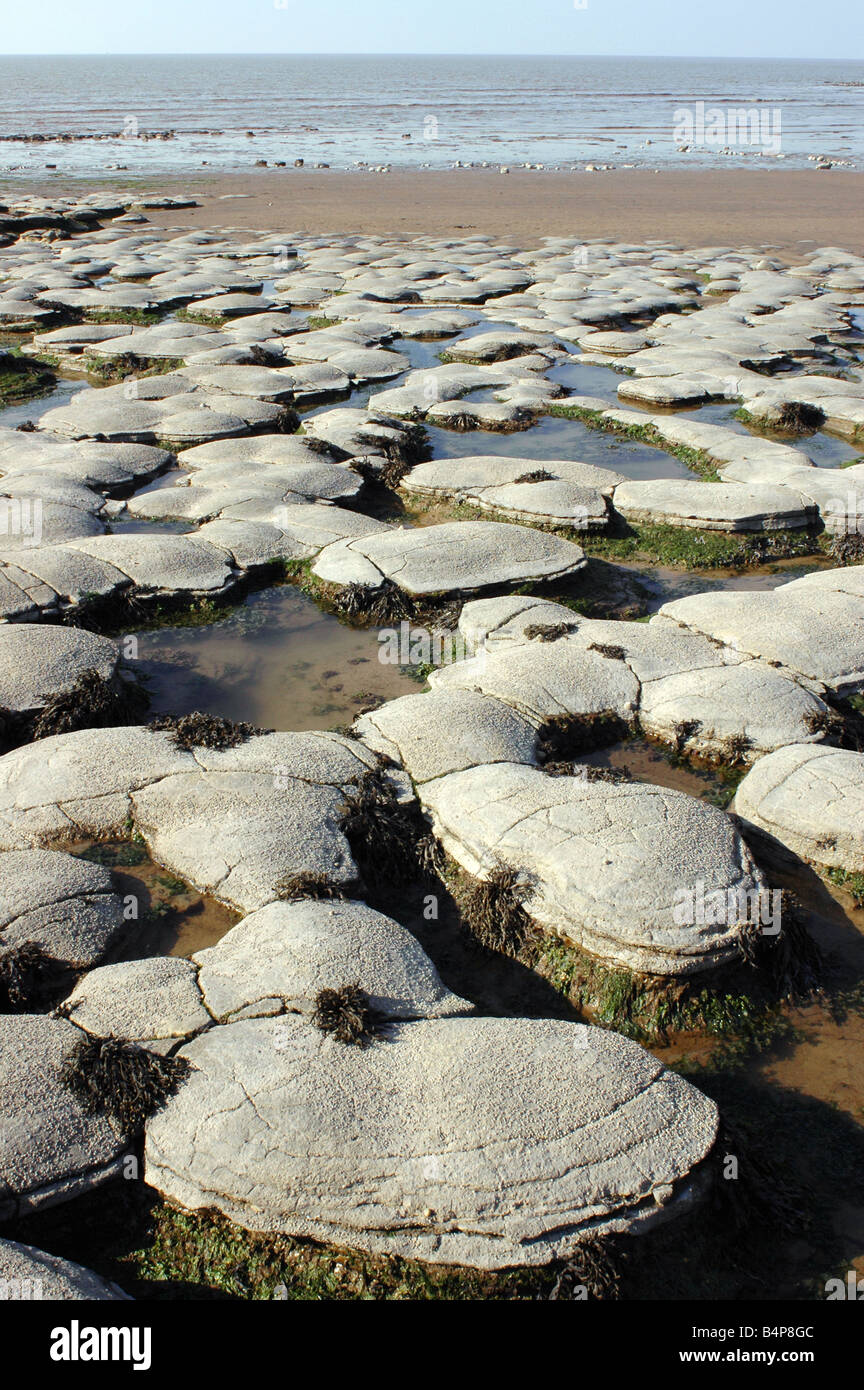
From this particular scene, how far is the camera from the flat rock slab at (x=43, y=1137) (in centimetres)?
315

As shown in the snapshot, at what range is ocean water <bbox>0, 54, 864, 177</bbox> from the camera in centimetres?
4069

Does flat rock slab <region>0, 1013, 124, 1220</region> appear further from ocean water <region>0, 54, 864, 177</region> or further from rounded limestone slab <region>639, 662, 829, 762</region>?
ocean water <region>0, 54, 864, 177</region>

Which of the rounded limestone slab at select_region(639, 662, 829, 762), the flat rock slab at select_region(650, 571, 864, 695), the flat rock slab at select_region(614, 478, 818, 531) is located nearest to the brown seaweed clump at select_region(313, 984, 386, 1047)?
the rounded limestone slab at select_region(639, 662, 829, 762)

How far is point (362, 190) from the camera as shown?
31578 mm

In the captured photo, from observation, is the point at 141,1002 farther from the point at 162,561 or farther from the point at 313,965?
the point at 162,561

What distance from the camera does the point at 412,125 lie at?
5628 centimetres

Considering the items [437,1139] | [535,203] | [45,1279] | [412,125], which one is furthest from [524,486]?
[412,125]

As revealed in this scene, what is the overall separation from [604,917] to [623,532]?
509cm

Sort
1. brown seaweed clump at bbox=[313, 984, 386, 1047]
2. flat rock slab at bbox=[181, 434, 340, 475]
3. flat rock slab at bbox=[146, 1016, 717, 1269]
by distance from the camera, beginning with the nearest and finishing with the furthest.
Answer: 1. flat rock slab at bbox=[146, 1016, 717, 1269]
2. brown seaweed clump at bbox=[313, 984, 386, 1047]
3. flat rock slab at bbox=[181, 434, 340, 475]

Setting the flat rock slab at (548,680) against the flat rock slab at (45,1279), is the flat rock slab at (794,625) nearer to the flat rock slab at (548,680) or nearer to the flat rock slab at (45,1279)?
the flat rock slab at (548,680)

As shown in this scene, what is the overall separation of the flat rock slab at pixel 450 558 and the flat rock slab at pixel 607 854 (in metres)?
2.46

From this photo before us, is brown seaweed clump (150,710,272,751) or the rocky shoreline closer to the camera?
the rocky shoreline

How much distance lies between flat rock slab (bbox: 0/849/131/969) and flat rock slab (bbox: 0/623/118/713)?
1.45 metres

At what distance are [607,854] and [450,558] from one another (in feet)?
11.3
